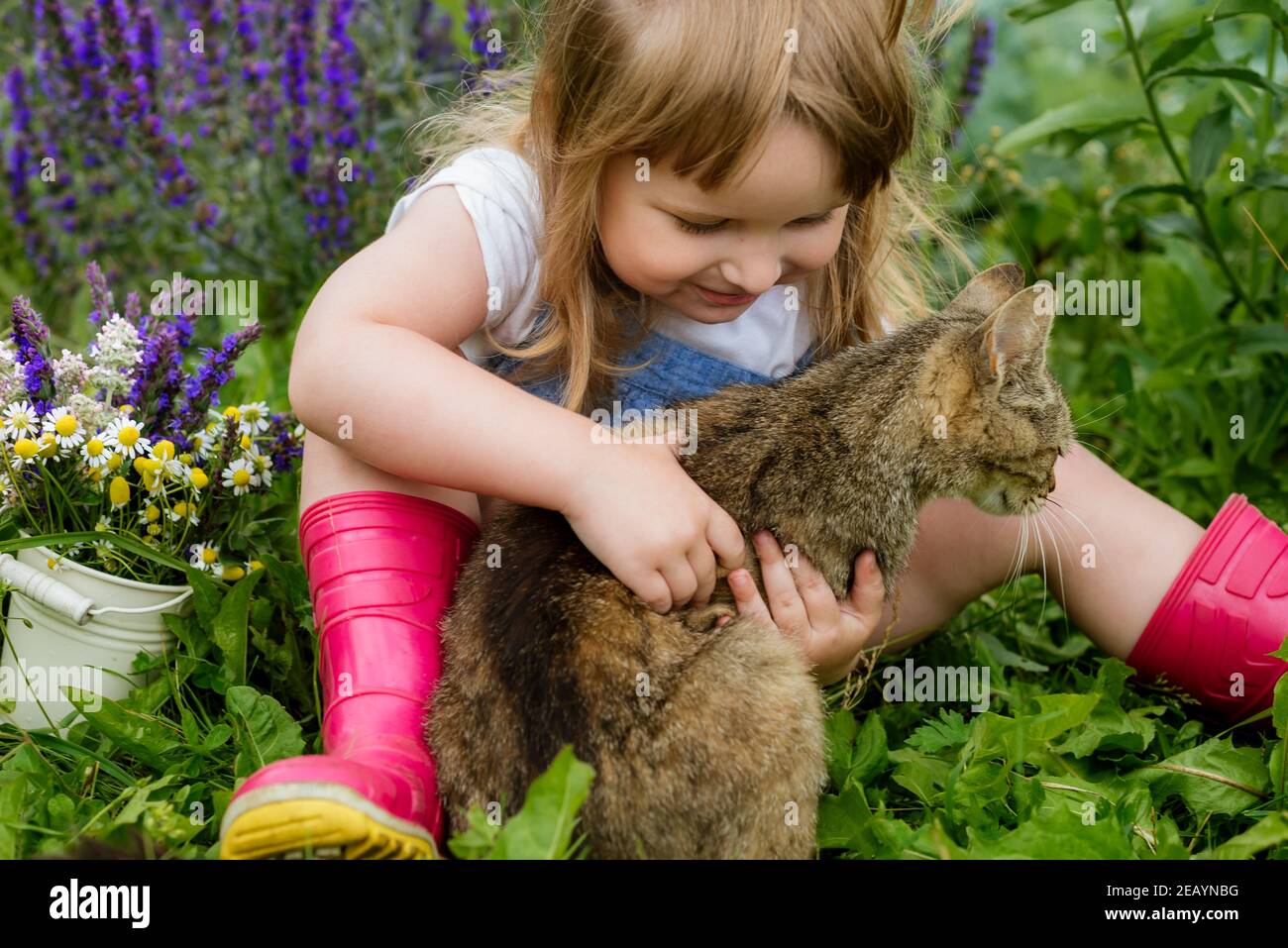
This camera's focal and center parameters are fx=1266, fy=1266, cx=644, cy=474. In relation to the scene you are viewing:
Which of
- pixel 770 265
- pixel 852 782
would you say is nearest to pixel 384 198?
pixel 770 265

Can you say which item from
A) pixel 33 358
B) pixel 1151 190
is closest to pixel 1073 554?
pixel 1151 190

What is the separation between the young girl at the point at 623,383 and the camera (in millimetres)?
2062

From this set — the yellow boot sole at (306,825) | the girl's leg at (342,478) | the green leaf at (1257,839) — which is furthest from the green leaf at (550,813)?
the green leaf at (1257,839)

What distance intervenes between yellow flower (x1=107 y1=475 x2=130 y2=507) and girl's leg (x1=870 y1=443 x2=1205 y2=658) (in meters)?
1.51

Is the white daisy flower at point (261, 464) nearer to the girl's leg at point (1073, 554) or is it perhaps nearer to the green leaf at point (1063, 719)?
the girl's leg at point (1073, 554)

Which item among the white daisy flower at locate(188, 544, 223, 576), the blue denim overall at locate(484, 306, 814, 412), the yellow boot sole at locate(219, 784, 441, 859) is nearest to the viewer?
the yellow boot sole at locate(219, 784, 441, 859)

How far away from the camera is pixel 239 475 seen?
8.18 ft

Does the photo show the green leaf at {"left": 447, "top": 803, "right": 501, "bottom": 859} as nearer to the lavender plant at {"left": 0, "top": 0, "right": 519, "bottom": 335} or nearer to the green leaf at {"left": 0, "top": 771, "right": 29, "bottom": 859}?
the green leaf at {"left": 0, "top": 771, "right": 29, "bottom": 859}

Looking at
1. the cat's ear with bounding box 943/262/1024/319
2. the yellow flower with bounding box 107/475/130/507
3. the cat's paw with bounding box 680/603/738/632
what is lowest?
the cat's paw with bounding box 680/603/738/632

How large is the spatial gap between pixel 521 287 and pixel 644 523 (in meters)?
0.66

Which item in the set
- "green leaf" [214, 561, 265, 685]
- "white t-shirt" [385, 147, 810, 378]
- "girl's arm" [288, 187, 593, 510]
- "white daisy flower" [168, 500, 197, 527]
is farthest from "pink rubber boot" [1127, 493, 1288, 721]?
"white daisy flower" [168, 500, 197, 527]

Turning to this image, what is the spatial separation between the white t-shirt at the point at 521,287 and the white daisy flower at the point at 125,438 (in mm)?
626

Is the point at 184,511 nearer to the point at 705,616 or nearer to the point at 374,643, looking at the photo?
the point at 374,643

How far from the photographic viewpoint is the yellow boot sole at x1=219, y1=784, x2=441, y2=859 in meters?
1.70
